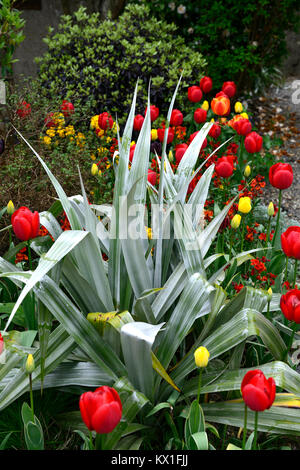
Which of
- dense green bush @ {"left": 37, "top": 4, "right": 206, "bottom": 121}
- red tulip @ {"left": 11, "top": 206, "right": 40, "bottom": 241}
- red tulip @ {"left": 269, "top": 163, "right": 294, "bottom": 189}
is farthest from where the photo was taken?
dense green bush @ {"left": 37, "top": 4, "right": 206, "bottom": 121}

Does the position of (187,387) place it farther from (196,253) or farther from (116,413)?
(116,413)

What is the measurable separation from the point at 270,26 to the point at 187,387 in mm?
4862

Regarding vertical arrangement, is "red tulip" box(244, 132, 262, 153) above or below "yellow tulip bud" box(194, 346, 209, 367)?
above

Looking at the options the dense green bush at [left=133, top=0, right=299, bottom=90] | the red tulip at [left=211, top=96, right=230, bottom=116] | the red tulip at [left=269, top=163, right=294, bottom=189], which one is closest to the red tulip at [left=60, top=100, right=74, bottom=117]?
the red tulip at [left=211, top=96, right=230, bottom=116]

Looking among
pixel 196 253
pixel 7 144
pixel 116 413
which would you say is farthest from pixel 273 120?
pixel 116 413

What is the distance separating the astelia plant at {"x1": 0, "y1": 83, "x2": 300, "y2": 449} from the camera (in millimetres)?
Answer: 1964

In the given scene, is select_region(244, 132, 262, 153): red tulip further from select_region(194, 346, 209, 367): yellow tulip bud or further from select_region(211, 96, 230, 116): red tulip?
select_region(194, 346, 209, 367): yellow tulip bud

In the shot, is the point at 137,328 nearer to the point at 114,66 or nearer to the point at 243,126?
the point at 243,126

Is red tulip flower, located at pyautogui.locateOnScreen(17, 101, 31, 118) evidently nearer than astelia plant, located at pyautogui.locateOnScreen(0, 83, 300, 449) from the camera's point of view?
No

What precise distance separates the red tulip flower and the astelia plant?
145cm

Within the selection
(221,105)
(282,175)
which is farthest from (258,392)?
(221,105)

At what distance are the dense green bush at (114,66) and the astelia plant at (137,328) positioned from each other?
263 cm

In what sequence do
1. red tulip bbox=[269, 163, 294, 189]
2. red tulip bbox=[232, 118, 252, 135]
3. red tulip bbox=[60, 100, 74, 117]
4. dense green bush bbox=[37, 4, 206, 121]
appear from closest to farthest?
red tulip bbox=[269, 163, 294, 189]
red tulip bbox=[232, 118, 252, 135]
red tulip bbox=[60, 100, 74, 117]
dense green bush bbox=[37, 4, 206, 121]

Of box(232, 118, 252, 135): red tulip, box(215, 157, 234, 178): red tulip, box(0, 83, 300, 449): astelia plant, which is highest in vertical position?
box(232, 118, 252, 135): red tulip
